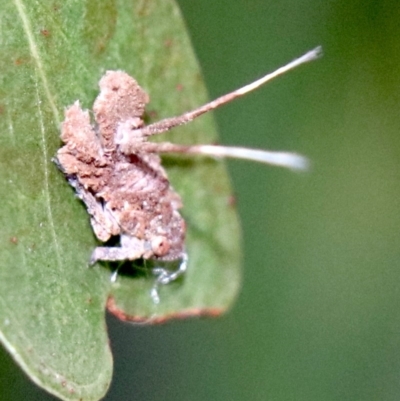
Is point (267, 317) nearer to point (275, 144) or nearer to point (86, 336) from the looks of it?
point (275, 144)

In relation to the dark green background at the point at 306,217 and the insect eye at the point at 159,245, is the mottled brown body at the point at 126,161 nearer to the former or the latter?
the insect eye at the point at 159,245

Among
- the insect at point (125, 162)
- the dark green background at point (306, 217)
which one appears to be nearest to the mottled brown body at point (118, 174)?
the insect at point (125, 162)

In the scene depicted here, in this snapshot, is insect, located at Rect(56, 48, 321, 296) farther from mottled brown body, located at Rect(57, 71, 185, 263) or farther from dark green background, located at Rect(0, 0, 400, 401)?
dark green background, located at Rect(0, 0, 400, 401)

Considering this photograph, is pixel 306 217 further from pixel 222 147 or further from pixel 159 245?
pixel 222 147

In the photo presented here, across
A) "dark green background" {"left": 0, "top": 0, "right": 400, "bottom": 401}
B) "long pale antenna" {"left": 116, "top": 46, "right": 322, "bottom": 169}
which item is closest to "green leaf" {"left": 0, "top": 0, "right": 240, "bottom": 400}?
"long pale antenna" {"left": 116, "top": 46, "right": 322, "bottom": 169}

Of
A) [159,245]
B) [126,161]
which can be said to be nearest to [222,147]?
[126,161]

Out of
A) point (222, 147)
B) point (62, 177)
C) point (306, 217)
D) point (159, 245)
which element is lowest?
point (306, 217)
